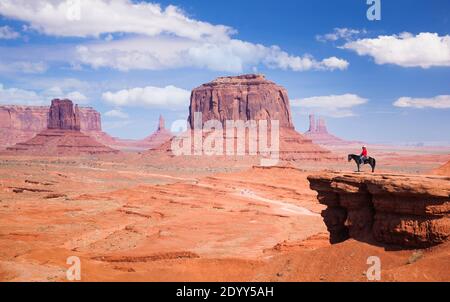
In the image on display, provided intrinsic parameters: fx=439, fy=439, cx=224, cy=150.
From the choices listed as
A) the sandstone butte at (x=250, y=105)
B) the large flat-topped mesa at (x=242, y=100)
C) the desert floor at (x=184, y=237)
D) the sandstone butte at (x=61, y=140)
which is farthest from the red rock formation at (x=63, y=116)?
the desert floor at (x=184, y=237)

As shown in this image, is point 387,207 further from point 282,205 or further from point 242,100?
point 242,100

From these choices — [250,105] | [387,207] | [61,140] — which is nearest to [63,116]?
[61,140]

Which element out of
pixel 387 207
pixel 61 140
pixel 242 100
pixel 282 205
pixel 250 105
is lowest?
pixel 282 205

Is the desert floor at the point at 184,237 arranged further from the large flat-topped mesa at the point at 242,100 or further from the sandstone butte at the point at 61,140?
the sandstone butte at the point at 61,140

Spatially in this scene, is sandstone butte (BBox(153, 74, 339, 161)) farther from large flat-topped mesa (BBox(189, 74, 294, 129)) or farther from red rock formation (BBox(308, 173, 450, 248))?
red rock formation (BBox(308, 173, 450, 248))
